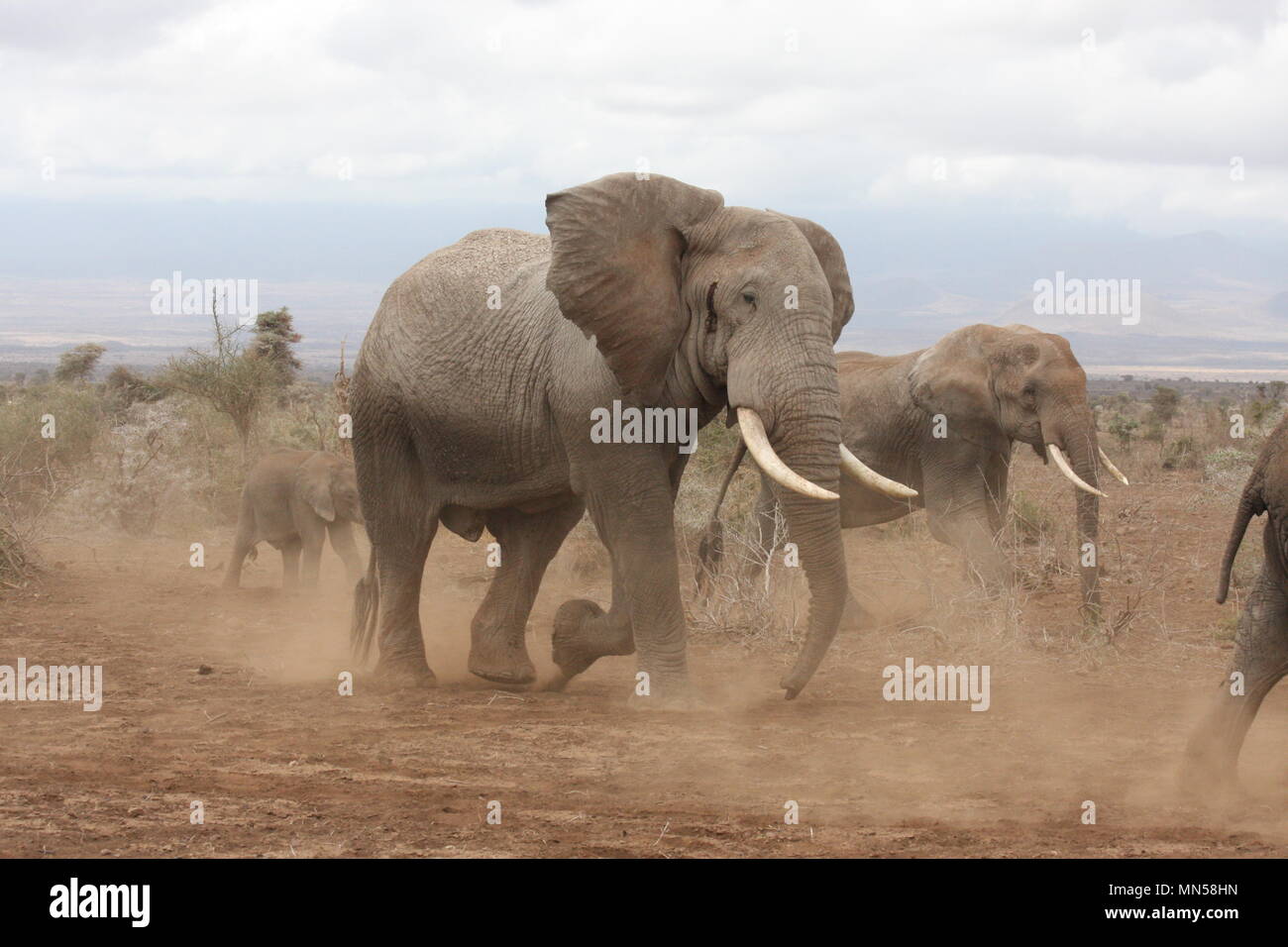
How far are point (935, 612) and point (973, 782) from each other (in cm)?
407

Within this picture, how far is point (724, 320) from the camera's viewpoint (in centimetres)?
755

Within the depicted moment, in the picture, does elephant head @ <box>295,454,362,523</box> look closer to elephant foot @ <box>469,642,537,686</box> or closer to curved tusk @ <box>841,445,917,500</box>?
elephant foot @ <box>469,642,537,686</box>

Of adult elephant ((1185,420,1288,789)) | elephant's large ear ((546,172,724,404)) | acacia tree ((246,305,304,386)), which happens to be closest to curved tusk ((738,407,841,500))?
elephant's large ear ((546,172,724,404))

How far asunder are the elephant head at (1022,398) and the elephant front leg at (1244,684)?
12.5 feet

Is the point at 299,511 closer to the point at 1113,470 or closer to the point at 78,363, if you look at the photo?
the point at 1113,470

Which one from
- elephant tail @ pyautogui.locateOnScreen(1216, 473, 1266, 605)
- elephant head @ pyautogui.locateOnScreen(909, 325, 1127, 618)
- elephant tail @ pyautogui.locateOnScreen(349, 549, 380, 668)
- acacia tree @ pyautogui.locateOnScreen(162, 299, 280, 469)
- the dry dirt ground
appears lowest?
the dry dirt ground

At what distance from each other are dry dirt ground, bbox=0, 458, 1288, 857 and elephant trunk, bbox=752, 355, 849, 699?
704 millimetres

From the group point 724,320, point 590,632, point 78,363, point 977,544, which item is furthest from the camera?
point 78,363

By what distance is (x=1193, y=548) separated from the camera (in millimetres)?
14414

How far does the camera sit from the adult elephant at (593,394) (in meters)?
7.39

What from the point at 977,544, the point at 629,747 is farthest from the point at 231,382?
the point at 629,747

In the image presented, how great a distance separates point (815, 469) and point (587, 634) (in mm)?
2031

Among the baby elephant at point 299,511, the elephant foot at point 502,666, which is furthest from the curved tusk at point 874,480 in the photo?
the baby elephant at point 299,511

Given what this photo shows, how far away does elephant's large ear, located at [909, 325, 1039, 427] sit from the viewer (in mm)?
11441
